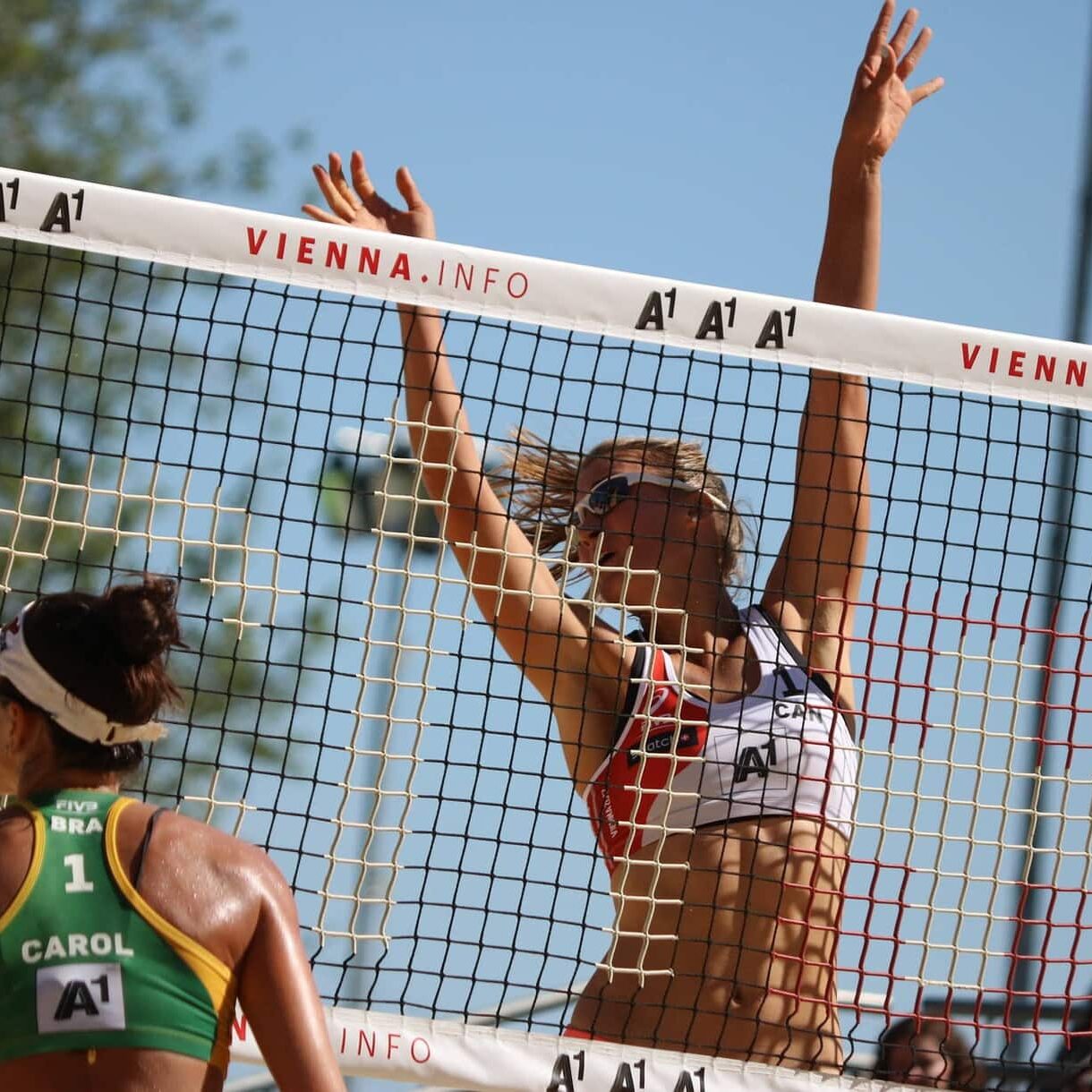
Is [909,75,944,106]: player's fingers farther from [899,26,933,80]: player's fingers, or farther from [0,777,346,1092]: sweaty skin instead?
[0,777,346,1092]: sweaty skin

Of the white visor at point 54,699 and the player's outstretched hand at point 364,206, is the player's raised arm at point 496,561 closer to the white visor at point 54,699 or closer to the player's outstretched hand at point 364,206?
the player's outstretched hand at point 364,206

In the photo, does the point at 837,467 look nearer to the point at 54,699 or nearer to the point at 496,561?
the point at 496,561

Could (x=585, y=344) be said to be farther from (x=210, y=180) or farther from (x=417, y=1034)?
(x=210, y=180)

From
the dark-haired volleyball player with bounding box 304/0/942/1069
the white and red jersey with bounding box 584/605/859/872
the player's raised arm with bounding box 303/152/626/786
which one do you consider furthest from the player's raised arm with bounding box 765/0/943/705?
the player's raised arm with bounding box 303/152/626/786

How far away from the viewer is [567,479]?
5398 millimetres

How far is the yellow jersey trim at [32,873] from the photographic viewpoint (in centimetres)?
299

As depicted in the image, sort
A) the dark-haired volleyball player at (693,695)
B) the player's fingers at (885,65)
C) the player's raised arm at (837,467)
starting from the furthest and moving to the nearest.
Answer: the player's fingers at (885,65)
the player's raised arm at (837,467)
the dark-haired volleyball player at (693,695)

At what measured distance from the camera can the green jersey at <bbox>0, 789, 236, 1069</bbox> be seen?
2977 millimetres

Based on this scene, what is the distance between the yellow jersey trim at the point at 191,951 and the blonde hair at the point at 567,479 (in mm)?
1987

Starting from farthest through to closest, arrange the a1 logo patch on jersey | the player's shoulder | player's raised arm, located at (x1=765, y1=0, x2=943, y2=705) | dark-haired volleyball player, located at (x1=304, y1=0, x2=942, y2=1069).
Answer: player's raised arm, located at (x1=765, y1=0, x2=943, y2=705) < dark-haired volleyball player, located at (x1=304, y1=0, x2=942, y2=1069) < the player's shoulder < the a1 logo patch on jersey

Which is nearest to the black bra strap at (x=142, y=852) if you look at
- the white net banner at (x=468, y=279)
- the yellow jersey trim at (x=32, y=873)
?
Result: the yellow jersey trim at (x=32, y=873)

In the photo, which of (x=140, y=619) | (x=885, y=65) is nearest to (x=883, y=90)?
(x=885, y=65)

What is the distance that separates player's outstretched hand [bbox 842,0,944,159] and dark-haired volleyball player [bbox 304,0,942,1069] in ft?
2.79

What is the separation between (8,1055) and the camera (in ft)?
9.76
